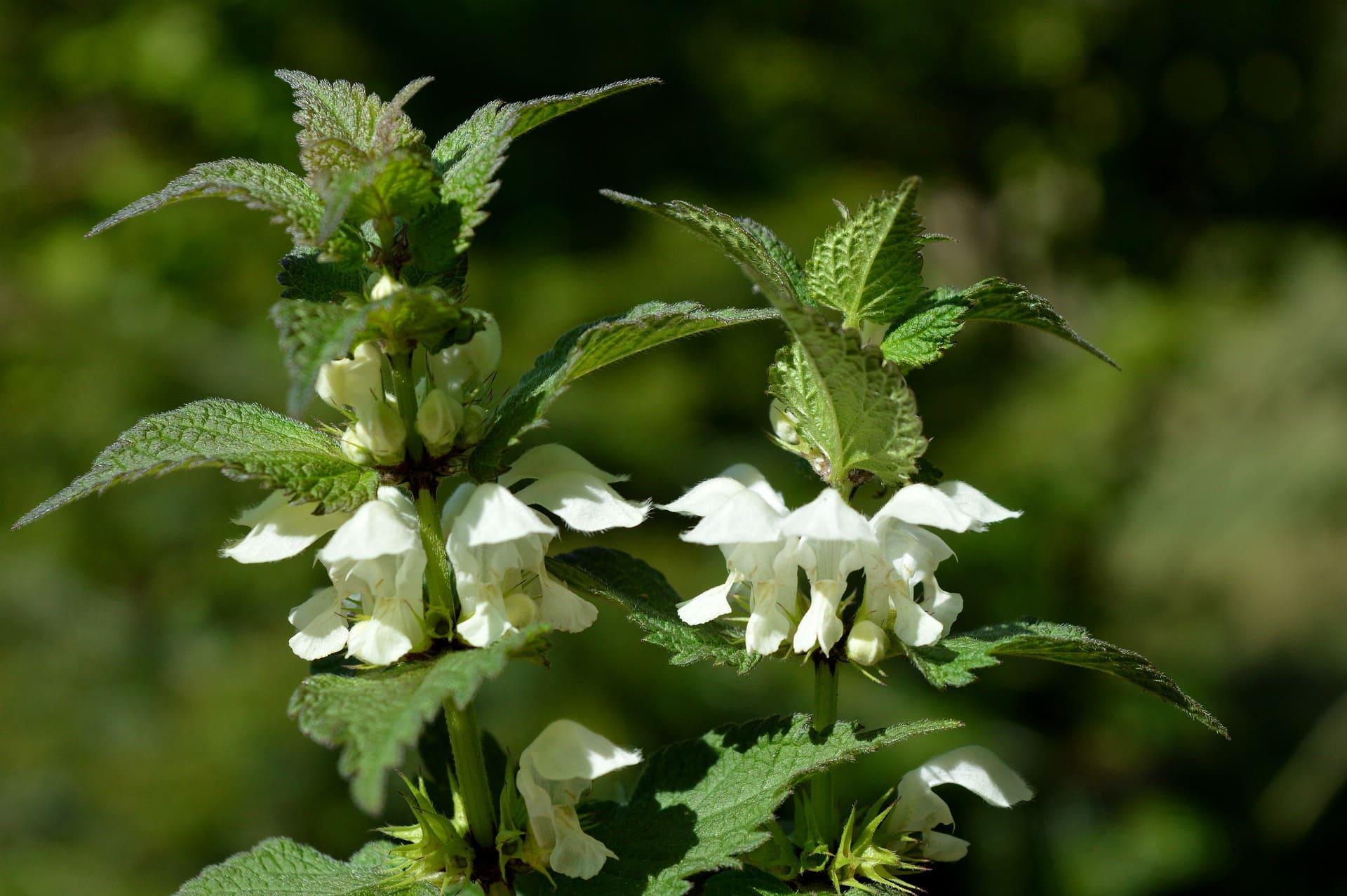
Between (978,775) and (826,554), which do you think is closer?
(826,554)

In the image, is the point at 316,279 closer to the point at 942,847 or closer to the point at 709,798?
the point at 709,798

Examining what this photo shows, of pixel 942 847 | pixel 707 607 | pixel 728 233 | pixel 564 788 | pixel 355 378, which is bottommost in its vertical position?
pixel 942 847

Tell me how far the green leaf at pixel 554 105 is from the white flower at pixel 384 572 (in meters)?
0.29

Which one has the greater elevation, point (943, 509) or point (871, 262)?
point (871, 262)

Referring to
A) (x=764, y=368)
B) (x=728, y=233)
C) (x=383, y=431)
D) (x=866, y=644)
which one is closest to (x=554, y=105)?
(x=728, y=233)

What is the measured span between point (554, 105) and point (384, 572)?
365mm

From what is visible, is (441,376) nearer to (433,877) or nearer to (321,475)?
(321,475)

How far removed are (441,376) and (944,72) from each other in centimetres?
866

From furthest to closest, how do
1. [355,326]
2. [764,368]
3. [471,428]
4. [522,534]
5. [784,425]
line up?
[764,368]
[784,425]
[471,428]
[522,534]
[355,326]

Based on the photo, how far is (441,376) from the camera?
36.2 inches

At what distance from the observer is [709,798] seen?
0.92 metres

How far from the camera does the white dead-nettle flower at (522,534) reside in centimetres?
81

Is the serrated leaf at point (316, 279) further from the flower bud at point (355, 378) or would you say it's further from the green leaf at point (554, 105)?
the green leaf at point (554, 105)

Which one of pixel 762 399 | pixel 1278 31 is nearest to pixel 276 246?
pixel 762 399
